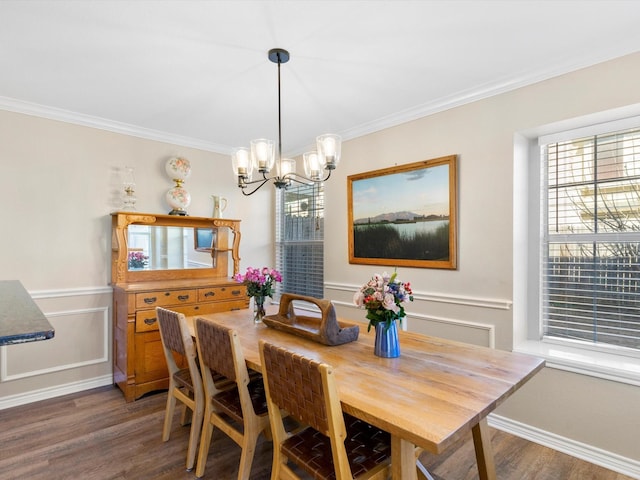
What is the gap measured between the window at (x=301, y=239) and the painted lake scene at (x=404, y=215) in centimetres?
65

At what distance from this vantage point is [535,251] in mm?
2600

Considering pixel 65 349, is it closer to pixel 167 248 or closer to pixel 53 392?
pixel 53 392

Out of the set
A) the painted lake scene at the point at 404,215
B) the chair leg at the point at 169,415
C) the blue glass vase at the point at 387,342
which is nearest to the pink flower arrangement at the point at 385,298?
the blue glass vase at the point at 387,342

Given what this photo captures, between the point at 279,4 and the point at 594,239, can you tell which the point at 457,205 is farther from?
the point at 279,4

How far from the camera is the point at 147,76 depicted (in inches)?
95.0

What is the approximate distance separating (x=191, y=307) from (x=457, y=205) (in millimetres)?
2516

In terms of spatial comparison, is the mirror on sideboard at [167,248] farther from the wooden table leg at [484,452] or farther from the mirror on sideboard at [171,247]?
the wooden table leg at [484,452]

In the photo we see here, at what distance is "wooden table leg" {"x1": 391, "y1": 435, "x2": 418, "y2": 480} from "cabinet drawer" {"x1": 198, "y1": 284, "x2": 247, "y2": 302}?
8.38 feet

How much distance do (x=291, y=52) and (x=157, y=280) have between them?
2.55m

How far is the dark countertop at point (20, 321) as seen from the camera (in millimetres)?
919

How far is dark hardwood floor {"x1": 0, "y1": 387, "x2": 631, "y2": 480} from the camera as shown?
Answer: 6.64 feet

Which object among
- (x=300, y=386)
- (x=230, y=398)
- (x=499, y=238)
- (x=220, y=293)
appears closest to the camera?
(x=300, y=386)

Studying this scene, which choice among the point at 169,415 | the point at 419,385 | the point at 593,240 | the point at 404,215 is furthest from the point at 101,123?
the point at 593,240

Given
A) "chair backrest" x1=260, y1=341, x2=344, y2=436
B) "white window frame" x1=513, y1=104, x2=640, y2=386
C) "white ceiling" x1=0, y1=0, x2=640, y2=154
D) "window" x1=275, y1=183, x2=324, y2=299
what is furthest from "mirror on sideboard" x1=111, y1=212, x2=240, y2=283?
"white window frame" x1=513, y1=104, x2=640, y2=386
